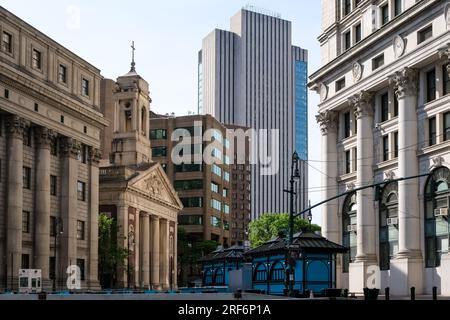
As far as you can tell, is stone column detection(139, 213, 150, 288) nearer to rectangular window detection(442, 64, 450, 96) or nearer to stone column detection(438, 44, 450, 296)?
stone column detection(438, 44, 450, 296)

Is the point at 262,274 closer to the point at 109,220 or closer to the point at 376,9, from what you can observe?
the point at 376,9

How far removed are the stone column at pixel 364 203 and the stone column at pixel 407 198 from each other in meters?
4.85

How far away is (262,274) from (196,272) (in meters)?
124

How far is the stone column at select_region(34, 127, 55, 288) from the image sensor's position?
2943 inches

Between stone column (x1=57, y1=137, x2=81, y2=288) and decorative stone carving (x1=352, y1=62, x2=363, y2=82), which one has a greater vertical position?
decorative stone carving (x1=352, y1=62, x2=363, y2=82)

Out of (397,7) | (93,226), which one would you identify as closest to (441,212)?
(397,7)

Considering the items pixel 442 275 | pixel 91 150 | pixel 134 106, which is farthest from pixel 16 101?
pixel 134 106

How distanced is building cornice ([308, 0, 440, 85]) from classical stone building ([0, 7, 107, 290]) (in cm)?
2527

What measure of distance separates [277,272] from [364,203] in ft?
50.2

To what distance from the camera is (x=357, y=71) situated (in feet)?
222

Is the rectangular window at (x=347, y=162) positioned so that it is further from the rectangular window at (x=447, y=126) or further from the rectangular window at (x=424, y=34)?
the rectangular window at (x=424, y=34)

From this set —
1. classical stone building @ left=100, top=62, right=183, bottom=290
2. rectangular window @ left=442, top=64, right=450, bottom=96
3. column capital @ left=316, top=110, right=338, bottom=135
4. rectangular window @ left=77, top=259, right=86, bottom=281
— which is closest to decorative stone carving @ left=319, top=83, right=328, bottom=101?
column capital @ left=316, top=110, right=338, bottom=135

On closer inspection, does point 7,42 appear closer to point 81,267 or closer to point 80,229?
point 80,229

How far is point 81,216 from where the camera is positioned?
8450cm
